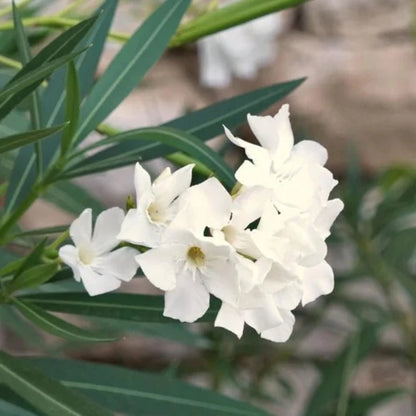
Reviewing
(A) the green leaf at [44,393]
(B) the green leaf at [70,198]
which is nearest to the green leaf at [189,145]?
(A) the green leaf at [44,393]

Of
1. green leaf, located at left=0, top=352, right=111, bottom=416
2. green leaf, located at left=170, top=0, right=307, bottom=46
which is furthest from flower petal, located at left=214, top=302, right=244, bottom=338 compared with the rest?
green leaf, located at left=170, top=0, right=307, bottom=46

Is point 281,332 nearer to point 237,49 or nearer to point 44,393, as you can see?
point 44,393

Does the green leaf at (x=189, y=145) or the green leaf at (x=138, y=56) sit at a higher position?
the green leaf at (x=138, y=56)

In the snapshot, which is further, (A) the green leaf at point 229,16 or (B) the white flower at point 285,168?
(A) the green leaf at point 229,16

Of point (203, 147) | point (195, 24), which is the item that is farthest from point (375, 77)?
point (203, 147)

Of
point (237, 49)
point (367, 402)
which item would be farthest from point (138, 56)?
point (237, 49)

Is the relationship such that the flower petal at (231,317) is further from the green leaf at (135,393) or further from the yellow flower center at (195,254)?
the green leaf at (135,393)
